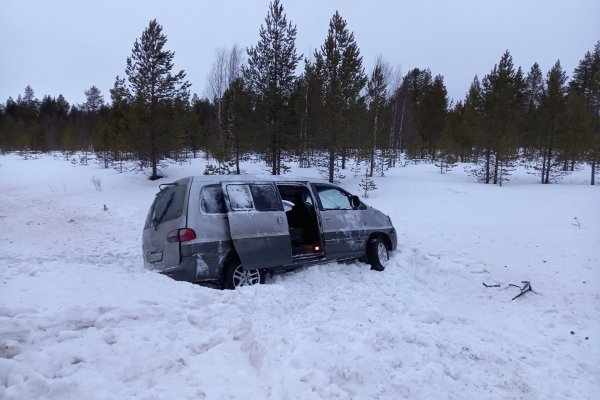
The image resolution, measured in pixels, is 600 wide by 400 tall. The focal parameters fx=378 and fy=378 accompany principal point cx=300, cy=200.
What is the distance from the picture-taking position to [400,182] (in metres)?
24.5

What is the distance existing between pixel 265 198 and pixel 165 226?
5.34 feet

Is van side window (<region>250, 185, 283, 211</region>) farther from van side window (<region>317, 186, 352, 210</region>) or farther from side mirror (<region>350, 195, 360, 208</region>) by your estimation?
side mirror (<region>350, 195, 360, 208</region>)

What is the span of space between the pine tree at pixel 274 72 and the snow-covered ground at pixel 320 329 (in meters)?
14.1

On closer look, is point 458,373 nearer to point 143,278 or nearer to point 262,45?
point 143,278

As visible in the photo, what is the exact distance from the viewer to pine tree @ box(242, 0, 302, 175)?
71.3 ft

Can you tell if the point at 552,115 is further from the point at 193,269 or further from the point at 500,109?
the point at 193,269


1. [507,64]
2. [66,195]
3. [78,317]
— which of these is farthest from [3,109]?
[78,317]

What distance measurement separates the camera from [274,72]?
2212 cm

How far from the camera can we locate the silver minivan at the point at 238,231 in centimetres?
541

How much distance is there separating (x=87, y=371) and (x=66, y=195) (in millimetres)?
20760

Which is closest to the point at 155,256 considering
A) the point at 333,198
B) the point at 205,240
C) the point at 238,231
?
the point at 205,240

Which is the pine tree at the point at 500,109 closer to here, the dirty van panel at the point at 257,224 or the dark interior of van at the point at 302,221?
the dark interior of van at the point at 302,221

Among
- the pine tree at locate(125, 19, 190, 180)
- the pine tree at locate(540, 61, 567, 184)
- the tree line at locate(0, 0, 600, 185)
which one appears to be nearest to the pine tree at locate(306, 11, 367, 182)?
the tree line at locate(0, 0, 600, 185)

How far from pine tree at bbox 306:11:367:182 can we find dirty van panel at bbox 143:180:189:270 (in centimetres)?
1680
